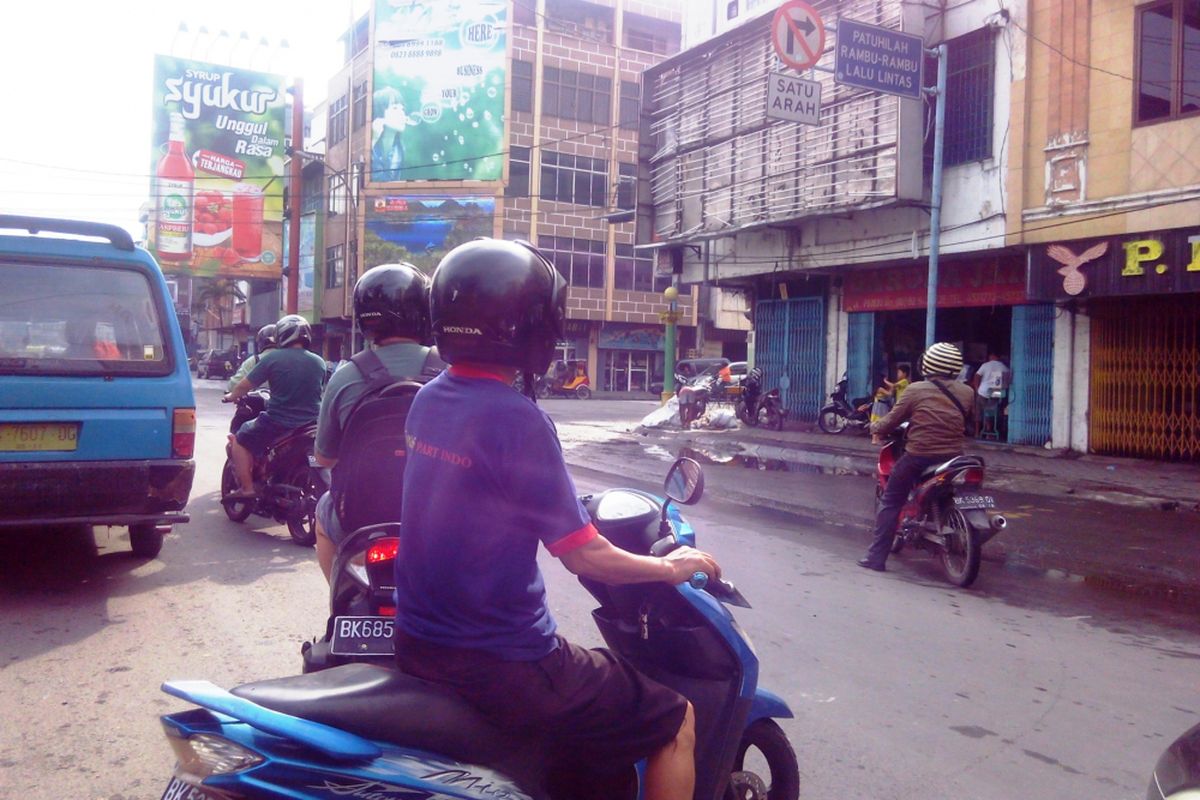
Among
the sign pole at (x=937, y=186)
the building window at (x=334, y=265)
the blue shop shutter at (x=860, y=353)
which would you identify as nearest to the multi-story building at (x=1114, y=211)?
the sign pole at (x=937, y=186)

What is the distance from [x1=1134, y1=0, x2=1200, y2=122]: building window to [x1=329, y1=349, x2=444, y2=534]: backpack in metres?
13.2

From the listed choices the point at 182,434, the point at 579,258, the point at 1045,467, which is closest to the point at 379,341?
the point at 182,434

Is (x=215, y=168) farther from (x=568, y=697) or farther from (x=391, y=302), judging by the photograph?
(x=568, y=697)

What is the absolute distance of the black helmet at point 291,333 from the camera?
7215 mm

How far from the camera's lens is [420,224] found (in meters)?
40.2

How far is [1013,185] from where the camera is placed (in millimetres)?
15281

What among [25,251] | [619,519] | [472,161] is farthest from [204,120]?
[619,519]

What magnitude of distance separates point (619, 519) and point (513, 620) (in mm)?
589

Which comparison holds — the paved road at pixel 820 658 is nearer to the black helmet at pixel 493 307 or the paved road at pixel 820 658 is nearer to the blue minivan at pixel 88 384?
the blue minivan at pixel 88 384

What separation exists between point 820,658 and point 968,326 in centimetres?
1563

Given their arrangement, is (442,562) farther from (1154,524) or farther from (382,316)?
(1154,524)

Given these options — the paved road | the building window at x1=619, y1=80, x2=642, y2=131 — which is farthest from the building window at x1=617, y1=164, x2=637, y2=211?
the paved road

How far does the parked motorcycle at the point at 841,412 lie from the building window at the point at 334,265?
30.4 m

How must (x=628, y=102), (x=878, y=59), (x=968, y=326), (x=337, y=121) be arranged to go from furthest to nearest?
(x=337, y=121)
(x=628, y=102)
(x=968, y=326)
(x=878, y=59)
